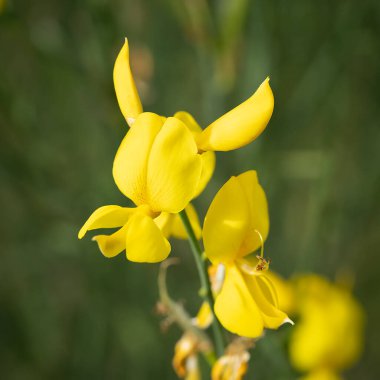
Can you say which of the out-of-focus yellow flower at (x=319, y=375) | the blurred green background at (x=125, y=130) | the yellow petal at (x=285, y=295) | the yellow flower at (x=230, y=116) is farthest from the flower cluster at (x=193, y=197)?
the blurred green background at (x=125, y=130)

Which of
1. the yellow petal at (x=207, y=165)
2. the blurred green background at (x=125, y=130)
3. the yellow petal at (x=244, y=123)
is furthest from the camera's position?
the blurred green background at (x=125, y=130)

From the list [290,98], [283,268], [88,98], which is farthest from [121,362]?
[290,98]

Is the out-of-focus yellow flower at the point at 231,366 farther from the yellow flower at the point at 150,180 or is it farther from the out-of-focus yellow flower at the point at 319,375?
the out-of-focus yellow flower at the point at 319,375

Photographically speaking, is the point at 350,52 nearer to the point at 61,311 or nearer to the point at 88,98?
the point at 88,98

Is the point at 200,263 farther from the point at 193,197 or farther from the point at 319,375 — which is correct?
the point at 319,375

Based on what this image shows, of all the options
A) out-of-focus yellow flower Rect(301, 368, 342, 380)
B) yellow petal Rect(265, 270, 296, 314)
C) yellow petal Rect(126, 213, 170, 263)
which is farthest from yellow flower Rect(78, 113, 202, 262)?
out-of-focus yellow flower Rect(301, 368, 342, 380)

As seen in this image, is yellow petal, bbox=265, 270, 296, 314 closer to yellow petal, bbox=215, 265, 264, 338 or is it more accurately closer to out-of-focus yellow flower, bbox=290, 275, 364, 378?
out-of-focus yellow flower, bbox=290, 275, 364, 378
